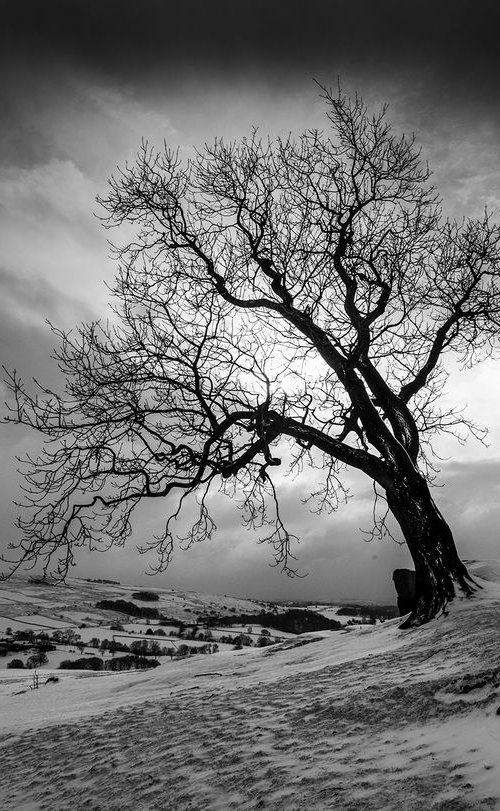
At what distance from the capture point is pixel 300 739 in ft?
10.4

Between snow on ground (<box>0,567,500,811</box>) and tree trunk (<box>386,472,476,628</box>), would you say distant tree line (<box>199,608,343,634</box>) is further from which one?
snow on ground (<box>0,567,500,811</box>)

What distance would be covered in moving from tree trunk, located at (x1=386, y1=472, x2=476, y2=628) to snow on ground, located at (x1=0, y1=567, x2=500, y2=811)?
0.54 m

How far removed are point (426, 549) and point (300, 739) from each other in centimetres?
439

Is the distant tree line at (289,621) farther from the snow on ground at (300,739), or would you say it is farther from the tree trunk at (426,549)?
the snow on ground at (300,739)

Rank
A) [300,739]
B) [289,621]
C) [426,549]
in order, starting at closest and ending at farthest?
[300,739]
[426,549]
[289,621]

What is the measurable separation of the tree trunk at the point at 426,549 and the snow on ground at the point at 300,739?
1.78 ft

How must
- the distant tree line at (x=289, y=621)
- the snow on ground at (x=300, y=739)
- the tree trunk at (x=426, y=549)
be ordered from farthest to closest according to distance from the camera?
the distant tree line at (x=289, y=621) → the tree trunk at (x=426, y=549) → the snow on ground at (x=300, y=739)

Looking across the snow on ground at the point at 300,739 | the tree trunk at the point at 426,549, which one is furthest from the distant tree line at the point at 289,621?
the snow on ground at the point at 300,739

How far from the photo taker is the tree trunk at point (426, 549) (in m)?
6.55

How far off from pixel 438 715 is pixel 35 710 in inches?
222

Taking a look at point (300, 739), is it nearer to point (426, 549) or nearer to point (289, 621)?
point (426, 549)

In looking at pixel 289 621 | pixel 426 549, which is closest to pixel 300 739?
pixel 426 549

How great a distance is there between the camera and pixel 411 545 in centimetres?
711

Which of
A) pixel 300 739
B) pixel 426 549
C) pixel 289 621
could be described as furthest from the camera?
pixel 289 621
